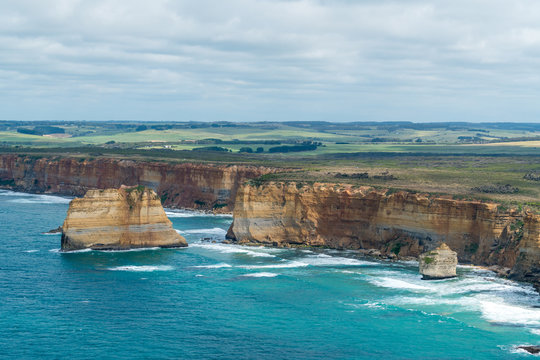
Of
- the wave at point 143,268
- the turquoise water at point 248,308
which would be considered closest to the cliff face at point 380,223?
the turquoise water at point 248,308

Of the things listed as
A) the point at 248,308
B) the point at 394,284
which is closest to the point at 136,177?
the point at 394,284

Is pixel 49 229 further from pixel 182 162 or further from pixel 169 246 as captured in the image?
pixel 182 162

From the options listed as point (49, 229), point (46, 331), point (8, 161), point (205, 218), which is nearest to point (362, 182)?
point (205, 218)

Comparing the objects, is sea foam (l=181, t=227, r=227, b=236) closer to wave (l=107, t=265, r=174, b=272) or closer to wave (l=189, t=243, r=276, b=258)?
wave (l=189, t=243, r=276, b=258)

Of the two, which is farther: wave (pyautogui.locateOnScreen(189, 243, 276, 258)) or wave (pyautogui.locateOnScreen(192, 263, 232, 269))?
wave (pyautogui.locateOnScreen(189, 243, 276, 258))

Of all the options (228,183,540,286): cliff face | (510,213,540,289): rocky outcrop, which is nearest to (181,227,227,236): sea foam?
(228,183,540,286): cliff face

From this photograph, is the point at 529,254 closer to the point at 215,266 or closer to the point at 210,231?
the point at 215,266
